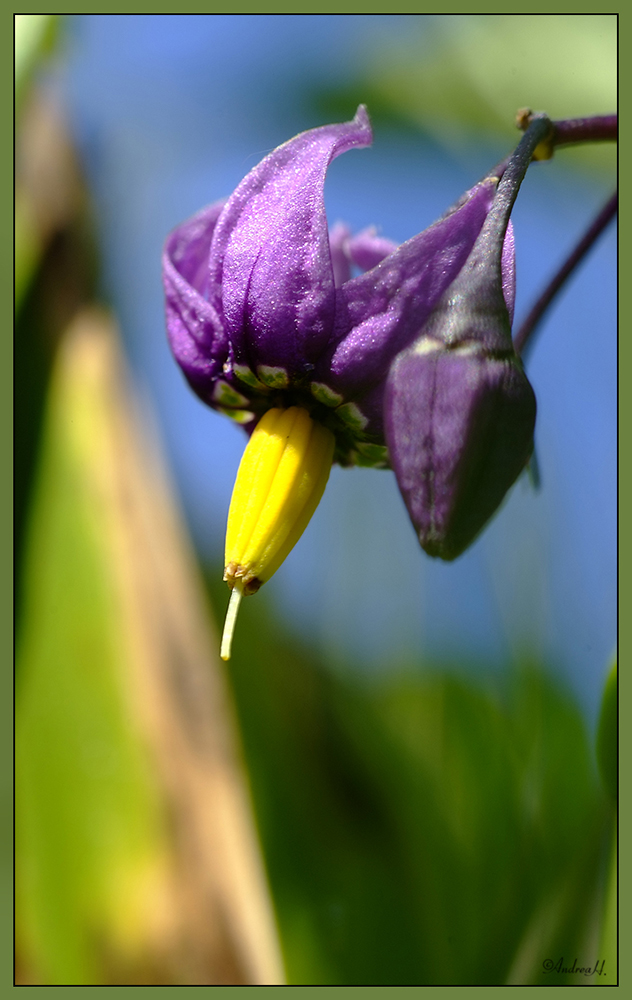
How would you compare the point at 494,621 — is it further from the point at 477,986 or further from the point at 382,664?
the point at 477,986

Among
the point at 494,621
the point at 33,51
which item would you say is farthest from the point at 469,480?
the point at 33,51

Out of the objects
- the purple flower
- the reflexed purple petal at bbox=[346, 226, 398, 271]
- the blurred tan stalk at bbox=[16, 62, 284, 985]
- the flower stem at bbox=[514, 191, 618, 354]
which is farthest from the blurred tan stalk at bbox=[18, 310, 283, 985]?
the flower stem at bbox=[514, 191, 618, 354]

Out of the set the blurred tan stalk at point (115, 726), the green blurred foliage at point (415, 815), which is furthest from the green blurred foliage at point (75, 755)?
the green blurred foliage at point (415, 815)

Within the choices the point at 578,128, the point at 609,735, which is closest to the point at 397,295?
the point at 578,128

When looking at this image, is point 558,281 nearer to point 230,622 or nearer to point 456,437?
point 456,437

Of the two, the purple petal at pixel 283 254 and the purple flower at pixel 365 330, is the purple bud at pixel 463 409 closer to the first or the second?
the purple flower at pixel 365 330
